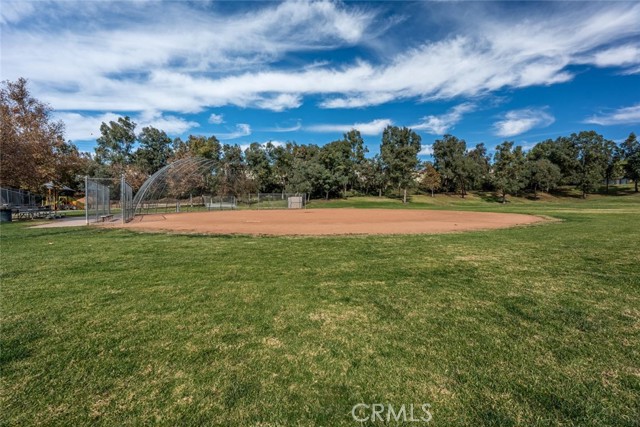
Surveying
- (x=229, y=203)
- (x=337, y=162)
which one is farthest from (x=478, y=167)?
(x=229, y=203)

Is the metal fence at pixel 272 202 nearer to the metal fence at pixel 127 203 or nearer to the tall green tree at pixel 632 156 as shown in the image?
the metal fence at pixel 127 203

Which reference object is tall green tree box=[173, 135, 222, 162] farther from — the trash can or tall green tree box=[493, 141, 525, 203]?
tall green tree box=[493, 141, 525, 203]

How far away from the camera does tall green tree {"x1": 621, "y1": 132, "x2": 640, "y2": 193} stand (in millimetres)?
56625

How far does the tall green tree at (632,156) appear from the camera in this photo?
56.6 metres

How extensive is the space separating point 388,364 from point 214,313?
2.39m

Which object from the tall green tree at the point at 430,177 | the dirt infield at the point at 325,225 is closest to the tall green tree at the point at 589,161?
the tall green tree at the point at 430,177

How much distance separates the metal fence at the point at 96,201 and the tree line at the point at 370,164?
20.4 meters

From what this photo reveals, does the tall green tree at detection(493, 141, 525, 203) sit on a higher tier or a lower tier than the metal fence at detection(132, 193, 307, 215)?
higher

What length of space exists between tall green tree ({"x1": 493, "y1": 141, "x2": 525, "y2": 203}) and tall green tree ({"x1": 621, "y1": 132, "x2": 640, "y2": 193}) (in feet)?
59.0

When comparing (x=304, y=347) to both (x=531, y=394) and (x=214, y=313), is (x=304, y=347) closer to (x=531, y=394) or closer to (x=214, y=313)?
(x=214, y=313)

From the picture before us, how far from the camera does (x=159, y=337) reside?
11.1ft

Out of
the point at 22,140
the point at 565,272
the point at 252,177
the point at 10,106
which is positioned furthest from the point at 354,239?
the point at 252,177

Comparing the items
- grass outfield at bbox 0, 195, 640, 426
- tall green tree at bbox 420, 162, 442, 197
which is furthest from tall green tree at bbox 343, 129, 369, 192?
grass outfield at bbox 0, 195, 640, 426

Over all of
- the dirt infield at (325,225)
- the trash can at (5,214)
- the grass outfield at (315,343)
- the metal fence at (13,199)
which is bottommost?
the grass outfield at (315,343)
